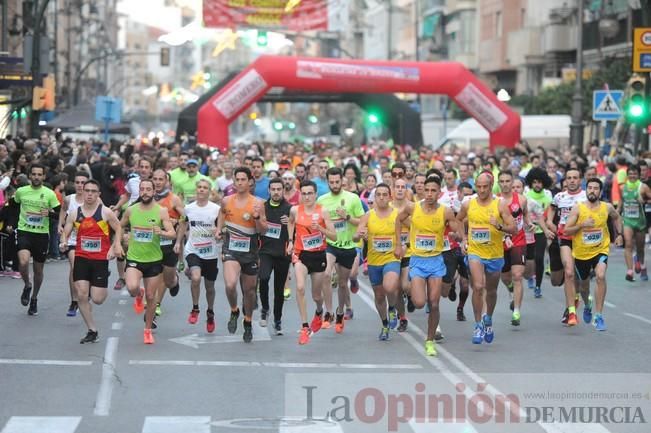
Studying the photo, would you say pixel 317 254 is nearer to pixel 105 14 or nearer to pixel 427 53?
pixel 427 53

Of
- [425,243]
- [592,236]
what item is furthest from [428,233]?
[592,236]

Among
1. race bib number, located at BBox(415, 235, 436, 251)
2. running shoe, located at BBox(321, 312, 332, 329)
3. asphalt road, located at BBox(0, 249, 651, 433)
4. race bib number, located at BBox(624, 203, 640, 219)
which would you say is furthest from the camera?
race bib number, located at BBox(624, 203, 640, 219)

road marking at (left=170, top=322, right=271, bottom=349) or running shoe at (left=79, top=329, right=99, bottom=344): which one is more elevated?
running shoe at (left=79, top=329, right=99, bottom=344)

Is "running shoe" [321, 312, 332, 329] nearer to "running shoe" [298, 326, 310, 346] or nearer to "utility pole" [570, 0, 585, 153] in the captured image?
"running shoe" [298, 326, 310, 346]

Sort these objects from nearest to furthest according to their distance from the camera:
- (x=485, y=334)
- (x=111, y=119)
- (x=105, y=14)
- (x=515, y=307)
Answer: (x=485, y=334) → (x=515, y=307) → (x=111, y=119) → (x=105, y=14)

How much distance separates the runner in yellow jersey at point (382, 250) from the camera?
1554 centimetres

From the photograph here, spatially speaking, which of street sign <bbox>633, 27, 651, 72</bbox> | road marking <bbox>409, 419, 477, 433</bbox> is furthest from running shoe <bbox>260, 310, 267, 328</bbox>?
street sign <bbox>633, 27, 651, 72</bbox>

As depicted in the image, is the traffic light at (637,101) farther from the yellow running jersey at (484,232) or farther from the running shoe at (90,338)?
the running shoe at (90,338)

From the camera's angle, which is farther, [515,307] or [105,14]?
[105,14]

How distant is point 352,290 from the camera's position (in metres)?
18.0

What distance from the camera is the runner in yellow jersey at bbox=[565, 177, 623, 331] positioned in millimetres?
16812

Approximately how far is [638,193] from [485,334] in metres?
8.42

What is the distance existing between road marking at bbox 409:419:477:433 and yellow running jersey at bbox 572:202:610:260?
6.79m

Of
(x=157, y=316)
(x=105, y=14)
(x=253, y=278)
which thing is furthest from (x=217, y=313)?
(x=105, y=14)
